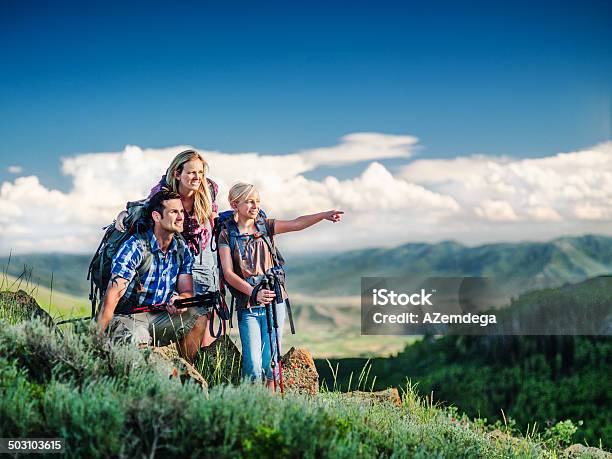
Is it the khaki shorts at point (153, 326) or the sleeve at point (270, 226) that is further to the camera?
the sleeve at point (270, 226)

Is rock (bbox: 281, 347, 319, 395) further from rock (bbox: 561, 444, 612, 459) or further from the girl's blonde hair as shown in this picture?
rock (bbox: 561, 444, 612, 459)

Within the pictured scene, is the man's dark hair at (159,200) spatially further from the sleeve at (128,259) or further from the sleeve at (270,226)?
the sleeve at (270,226)

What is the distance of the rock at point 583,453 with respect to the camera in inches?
340

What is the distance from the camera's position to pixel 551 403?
38.1ft

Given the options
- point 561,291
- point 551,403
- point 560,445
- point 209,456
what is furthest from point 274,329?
point 561,291

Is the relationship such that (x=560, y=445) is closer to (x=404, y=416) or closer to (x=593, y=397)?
(x=593, y=397)

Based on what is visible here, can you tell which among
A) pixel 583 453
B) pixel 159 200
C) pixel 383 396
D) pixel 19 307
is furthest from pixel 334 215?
pixel 583 453

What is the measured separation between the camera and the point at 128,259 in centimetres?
666

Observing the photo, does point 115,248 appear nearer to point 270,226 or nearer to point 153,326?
point 153,326

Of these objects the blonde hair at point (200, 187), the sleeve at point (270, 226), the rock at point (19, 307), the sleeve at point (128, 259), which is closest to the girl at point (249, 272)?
the sleeve at point (270, 226)

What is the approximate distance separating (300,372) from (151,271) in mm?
2322

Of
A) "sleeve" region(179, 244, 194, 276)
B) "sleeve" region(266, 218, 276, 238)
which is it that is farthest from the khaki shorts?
"sleeve" region(266, 218, 276, 238)

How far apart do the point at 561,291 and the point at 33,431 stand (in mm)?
11015

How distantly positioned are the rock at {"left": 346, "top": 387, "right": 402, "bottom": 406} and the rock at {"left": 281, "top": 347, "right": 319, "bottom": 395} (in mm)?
1240
